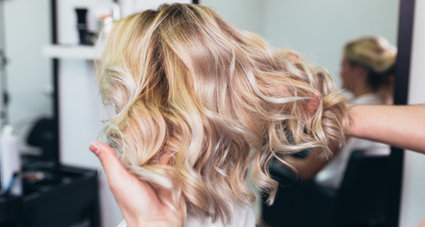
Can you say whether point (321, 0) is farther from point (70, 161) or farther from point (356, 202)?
point (70, 161)

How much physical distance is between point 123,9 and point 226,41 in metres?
0.60

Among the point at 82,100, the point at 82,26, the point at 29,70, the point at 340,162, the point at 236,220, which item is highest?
the point at 82,26

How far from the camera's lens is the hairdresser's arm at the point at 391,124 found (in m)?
0.77

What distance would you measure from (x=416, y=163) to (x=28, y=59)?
4.43 feet

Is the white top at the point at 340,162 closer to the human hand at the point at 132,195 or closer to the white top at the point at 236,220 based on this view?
the white top at the point at 236,220

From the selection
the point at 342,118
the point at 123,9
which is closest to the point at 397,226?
the point at 342,118

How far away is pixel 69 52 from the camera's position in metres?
1.24

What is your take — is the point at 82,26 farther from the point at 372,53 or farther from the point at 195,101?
the point at 372,53

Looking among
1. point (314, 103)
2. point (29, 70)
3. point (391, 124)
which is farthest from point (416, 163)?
point (29, 70)

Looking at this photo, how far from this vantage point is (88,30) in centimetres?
128

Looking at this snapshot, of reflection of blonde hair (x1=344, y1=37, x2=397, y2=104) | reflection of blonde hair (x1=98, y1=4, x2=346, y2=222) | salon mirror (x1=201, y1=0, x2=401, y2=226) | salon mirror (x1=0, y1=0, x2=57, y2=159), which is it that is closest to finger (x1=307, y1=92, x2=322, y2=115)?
reflection of blonde hair (x1=98, y1=4, x2=346, y2=222)

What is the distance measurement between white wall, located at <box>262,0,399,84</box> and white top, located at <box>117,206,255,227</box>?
22.3 inches

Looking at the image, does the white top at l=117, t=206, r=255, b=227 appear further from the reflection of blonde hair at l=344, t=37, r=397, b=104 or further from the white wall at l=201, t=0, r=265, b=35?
the reflection of blonde hair at l=344, t=37, r=397, b=104

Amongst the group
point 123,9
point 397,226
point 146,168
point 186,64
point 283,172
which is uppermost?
point 123,9
